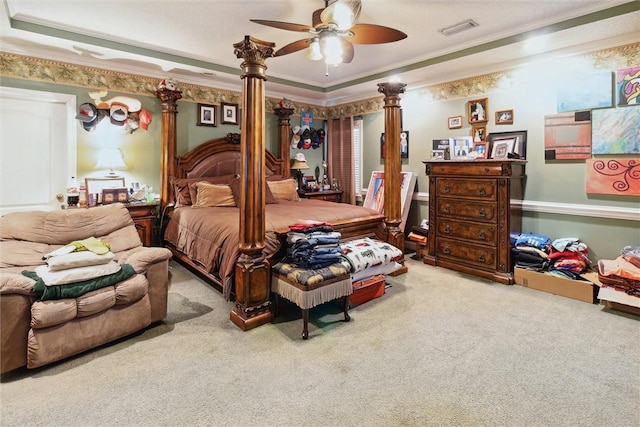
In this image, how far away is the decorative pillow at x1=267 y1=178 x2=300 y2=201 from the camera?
5.15 m

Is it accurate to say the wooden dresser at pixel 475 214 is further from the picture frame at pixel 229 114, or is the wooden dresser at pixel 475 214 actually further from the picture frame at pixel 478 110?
the picture frame at pixel 229 114

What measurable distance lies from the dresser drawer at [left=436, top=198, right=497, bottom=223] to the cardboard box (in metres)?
0.65

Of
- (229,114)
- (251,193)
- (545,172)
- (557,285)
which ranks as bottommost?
(557,285)

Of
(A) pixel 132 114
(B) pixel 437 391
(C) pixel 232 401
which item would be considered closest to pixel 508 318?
(B) pixel 437 391

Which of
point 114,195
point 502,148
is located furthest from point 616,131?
point 114,195

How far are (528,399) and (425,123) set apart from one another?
409cm

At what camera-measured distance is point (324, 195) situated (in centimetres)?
614

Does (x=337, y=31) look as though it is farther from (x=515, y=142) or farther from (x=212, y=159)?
(x=212, y=159)

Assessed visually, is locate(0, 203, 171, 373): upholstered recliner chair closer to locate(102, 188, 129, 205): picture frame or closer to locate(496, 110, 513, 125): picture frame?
locate(102, 188, 129, 205): picture frame

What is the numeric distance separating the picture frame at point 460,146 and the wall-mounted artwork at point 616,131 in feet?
4.32

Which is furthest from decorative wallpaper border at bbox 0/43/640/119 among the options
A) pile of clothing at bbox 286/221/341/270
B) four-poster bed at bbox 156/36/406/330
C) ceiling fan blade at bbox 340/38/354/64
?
pile of clothing at bbox 286/221/341/270

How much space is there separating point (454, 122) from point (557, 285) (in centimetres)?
246

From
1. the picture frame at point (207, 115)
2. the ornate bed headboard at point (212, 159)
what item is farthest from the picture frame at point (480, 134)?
the picture frame at point (207, 115)

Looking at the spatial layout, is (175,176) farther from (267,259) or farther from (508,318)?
(508,318)
